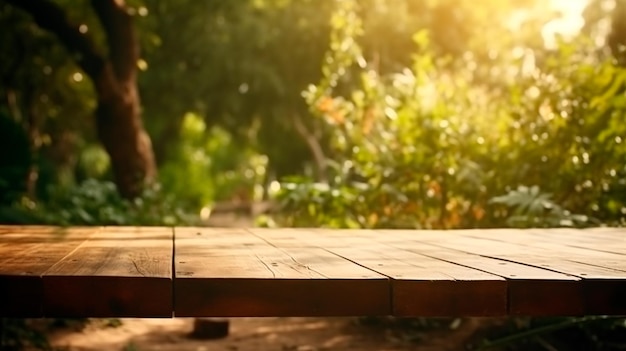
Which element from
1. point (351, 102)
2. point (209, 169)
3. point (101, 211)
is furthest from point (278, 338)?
point (209, 169)

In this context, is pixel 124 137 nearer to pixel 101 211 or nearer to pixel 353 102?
pixel 101 211

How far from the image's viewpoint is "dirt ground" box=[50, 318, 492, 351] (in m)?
4.97

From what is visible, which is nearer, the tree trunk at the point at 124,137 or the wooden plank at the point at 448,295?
the wooden plank at the point at 448,295

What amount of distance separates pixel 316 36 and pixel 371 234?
51.9 feet

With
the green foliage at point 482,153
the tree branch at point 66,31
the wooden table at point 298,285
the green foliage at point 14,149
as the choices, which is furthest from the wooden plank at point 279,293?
the green foliage at point 14,149

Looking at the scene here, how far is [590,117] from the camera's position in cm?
521

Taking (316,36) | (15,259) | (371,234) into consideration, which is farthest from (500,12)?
(15,259)

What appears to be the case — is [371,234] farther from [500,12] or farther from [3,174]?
[500,12]

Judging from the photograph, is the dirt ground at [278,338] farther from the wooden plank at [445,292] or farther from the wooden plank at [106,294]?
the wooden plank at [106,294]

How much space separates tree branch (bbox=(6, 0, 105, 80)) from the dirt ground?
4254 mm

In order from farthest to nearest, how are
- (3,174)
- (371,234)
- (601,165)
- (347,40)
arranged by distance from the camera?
(3,174) < (347,40) < (601,165) < (371,234)

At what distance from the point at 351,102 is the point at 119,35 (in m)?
3.62

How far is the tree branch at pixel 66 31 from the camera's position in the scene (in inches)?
336

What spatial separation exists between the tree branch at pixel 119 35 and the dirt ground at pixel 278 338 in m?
4.54
